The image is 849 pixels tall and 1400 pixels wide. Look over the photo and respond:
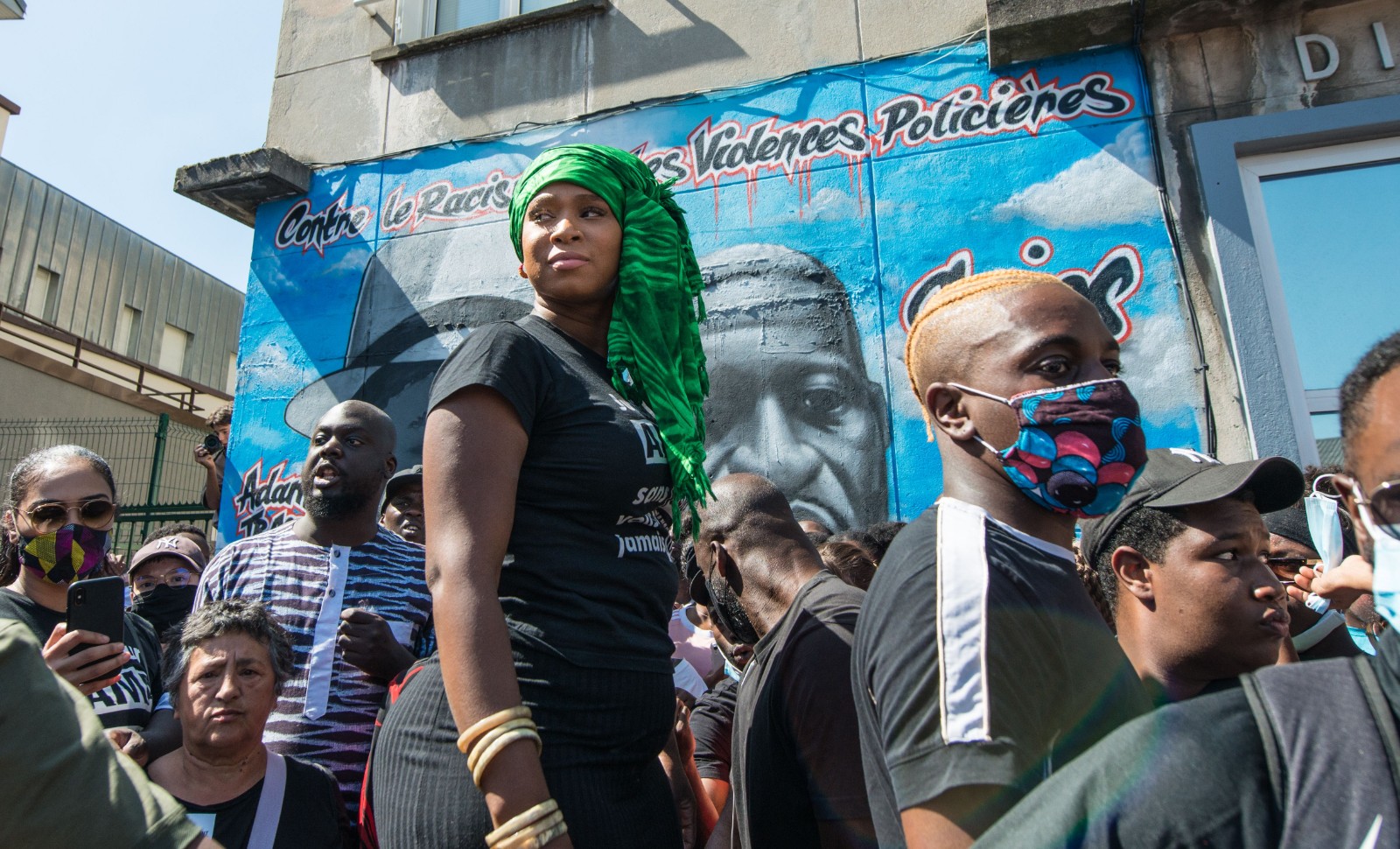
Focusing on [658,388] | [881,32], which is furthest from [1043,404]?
[881,32]

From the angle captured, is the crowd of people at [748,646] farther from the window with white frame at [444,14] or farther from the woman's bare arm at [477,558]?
the window with white frame at [444,14]

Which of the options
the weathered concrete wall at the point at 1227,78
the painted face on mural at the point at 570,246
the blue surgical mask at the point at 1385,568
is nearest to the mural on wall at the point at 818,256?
the weathered concrete wall at the point at 1227,78

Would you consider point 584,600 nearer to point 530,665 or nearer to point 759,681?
point 530,665

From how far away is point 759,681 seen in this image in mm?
2150

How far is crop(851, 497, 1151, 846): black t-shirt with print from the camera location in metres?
1.30

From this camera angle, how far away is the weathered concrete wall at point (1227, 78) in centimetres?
511

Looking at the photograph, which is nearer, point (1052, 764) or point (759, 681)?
point (1052, 764)

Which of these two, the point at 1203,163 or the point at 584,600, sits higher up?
the point at 1203,163

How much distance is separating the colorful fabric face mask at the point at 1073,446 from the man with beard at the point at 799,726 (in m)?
0.56

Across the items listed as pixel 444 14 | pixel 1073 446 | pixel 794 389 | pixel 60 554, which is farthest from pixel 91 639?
pixel 444 14

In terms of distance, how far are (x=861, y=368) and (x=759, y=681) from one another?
3713 millimetres

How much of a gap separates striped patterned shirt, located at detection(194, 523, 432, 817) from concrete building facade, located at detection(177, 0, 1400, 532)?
2.87 m

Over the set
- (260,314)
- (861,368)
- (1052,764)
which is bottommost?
(1052,764)

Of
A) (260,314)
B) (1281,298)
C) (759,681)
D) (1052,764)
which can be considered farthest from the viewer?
(260,314)
